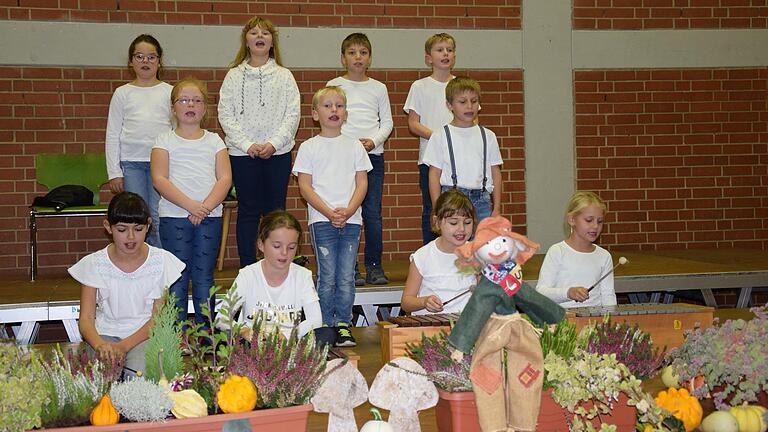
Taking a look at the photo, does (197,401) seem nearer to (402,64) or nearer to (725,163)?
(402,64)

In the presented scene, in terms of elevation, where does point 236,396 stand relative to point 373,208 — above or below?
below

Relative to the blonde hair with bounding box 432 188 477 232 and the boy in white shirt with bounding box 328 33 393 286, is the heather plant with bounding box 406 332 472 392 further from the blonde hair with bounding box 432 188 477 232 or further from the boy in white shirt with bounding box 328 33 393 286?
the boy in white shirt with bounding box 328 33 393 286

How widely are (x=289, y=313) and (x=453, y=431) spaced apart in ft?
4.53

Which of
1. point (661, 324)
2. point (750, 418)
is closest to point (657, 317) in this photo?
point (661, 324)

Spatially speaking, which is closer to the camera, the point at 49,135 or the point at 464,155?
the point at 464,155

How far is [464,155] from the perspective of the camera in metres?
5.08

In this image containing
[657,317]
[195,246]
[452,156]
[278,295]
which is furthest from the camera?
[452,156]

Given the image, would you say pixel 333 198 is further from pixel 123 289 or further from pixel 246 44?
pixel 123 289

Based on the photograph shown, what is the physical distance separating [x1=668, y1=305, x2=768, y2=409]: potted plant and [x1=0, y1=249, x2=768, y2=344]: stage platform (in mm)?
3039

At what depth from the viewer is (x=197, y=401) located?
85.8 inches

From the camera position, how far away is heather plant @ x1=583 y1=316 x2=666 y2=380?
2529mm

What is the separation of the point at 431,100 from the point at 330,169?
3.88ft

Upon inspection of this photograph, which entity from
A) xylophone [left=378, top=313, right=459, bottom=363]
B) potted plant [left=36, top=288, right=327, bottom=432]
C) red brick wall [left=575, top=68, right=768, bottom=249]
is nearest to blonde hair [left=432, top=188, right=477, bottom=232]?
xylophone [left=378, top=313, right=459, bottom=363]

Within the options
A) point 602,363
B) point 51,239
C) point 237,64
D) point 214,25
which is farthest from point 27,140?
point 602,363
